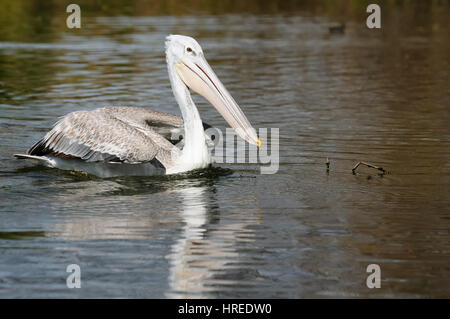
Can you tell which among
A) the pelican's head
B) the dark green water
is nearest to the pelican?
the pelican's head

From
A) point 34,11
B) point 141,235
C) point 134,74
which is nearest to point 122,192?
point 141,235

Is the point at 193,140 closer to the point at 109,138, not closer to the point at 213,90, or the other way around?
the point at 213,90

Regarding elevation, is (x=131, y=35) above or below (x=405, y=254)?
above

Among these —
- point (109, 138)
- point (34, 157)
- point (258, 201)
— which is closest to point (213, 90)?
Result: point (109, 138)

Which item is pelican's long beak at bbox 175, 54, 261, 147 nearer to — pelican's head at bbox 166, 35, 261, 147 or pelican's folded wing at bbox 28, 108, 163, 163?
pelican's head at bbox 166, 35, 261, 147

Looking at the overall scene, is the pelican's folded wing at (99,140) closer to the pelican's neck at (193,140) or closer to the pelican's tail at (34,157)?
the pelican's tail at (34,157)

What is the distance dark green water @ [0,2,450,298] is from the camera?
556 centimetres

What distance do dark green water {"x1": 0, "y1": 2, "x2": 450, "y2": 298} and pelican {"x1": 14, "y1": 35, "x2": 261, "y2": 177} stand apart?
14 cm

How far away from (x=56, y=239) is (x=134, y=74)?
9851 millimetres

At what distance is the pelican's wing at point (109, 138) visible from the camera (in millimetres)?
8000

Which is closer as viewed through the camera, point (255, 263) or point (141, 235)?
point (255, 263)

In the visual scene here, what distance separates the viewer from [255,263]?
5820mm

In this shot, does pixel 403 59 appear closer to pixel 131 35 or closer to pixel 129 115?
pixel 131 35

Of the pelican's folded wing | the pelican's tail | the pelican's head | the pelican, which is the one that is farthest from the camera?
the pelican's tail
